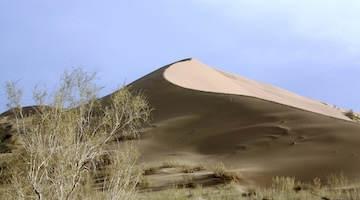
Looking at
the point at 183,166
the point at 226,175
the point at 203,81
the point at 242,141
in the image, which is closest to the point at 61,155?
the point at 226,175

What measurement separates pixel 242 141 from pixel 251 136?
2.04ft

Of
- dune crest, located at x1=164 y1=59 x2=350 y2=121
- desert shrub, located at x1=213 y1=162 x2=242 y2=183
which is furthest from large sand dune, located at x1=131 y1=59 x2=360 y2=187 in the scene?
dune crest, located at x1=164 y1=59 x2=350 y2=121

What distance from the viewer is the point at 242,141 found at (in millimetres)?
24953

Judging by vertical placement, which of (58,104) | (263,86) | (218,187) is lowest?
(218,187)

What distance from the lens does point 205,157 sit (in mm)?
23891

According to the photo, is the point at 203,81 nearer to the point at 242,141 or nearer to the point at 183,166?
the point at 242,141

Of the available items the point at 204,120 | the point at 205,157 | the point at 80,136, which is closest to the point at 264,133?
the point at 205,157

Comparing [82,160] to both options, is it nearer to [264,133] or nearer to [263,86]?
[264,133]

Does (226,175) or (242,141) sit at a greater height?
(242,141)

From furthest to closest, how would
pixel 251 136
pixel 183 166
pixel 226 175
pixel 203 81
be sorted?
1. pixel 203 81
2. pixel 251 136
3. pixel 183 166
4. pixel 226 175

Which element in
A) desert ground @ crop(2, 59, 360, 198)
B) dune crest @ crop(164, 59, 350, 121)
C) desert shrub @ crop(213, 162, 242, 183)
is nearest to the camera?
desert shrub @ crop(213, 162, 242, 183)

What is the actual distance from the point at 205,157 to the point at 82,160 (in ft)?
50.8

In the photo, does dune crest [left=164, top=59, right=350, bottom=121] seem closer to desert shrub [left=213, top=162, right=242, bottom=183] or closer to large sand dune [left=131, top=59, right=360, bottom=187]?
large sand dune [left=131, top=59, right=360, bottom=187]

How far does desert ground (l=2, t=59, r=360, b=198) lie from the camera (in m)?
19.4
